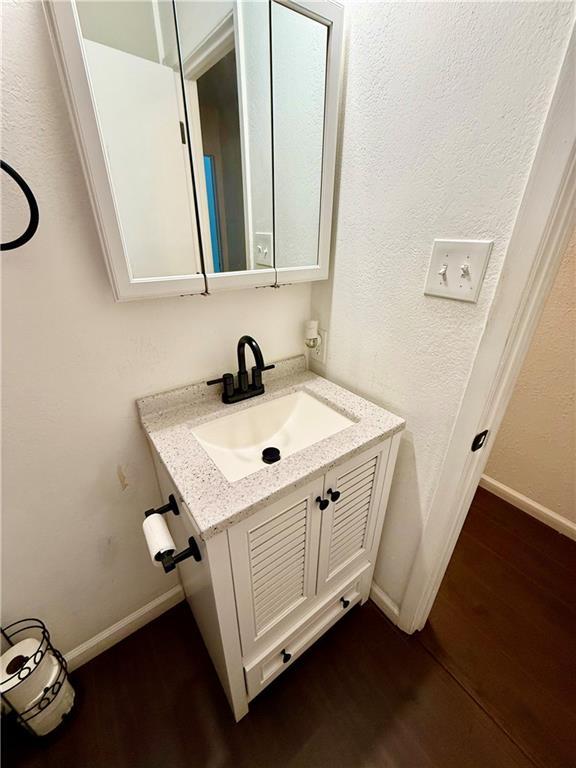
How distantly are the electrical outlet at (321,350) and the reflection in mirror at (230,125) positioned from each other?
1.14ft

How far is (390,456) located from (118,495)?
0.89 meters

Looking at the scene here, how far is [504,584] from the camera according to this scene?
1439 mm

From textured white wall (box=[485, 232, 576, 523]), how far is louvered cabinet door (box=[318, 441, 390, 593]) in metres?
1.15

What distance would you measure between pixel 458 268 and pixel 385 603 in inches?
51.6

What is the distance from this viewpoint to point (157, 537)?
71cm

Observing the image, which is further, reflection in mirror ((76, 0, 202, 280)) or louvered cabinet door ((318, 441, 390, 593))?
louvered cabinet door ((318, 441, 390, 593))

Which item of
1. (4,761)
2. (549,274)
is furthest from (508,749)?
(4,761)

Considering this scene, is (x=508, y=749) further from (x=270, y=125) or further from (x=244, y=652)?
(x=270, y=125)

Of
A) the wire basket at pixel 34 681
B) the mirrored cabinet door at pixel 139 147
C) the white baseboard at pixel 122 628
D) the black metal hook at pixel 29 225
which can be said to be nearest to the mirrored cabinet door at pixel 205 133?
the mirrored cabinet door at pixel 139 147

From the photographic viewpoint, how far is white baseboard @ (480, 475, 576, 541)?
5.47 ft

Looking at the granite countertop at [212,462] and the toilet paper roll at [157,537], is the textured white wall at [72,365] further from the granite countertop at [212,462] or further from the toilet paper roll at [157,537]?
the toilet paper roll at [157,537]

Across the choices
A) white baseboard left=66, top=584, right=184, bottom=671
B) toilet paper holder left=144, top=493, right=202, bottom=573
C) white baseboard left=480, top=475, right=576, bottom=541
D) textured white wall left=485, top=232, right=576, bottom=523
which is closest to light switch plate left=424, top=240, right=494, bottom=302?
toilet paper holder left=144, top=493, right=202, bottom=573

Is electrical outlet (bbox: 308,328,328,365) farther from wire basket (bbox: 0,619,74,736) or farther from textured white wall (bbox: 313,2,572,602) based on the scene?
wire basket (bbox: 0,619,74,736)

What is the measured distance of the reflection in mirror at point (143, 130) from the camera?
67 cm
